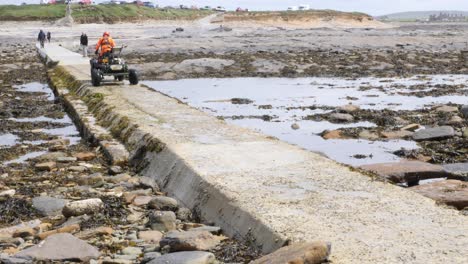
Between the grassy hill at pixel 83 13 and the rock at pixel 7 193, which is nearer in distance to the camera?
the rock at pixel 7 193

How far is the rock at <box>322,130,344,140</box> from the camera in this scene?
13.8m

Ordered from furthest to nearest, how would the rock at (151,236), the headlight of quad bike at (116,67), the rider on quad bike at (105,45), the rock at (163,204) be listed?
the rider on quad bike at (105,45) < the headlight of quad bike at (116,67) < the rock at (163,204) < the rock at (151,236)

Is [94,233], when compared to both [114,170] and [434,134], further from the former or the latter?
[434,134]

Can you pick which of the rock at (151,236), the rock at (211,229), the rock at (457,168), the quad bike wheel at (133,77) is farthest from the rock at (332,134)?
the quad bike wheel at (133,77)

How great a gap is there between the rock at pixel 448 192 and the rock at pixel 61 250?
3805mm

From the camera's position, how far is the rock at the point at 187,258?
5246mm

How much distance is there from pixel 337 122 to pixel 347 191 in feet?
31.6

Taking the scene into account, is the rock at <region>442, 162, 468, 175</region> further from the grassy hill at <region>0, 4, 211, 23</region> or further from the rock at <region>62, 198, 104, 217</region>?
the grassy hill at <region>0, 4, 211, 23</region>

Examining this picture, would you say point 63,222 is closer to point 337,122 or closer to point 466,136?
point 466,136

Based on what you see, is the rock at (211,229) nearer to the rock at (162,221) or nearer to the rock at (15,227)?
the rock at (162,221)

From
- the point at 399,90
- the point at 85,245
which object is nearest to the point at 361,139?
the point at 85,245

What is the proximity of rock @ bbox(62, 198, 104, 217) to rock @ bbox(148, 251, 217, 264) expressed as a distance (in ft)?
6.53

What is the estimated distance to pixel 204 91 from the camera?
79.9 ft

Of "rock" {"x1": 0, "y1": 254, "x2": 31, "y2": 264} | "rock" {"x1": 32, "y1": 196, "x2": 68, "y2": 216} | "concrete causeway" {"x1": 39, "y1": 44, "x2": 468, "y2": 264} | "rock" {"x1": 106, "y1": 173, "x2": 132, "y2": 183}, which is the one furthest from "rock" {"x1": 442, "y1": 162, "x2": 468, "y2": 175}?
"rock" {"x1": 0, "y1": 254, "x2": 31, "y2": 264}
